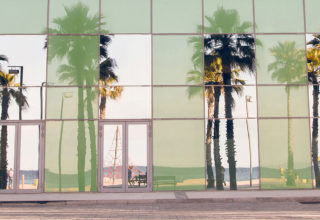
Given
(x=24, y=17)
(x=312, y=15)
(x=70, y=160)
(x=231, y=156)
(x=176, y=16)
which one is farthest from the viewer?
(x=312, y=15)

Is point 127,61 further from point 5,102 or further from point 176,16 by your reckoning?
point 5,102

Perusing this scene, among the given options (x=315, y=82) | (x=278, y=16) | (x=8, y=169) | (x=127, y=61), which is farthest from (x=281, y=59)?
(x=8, y=169)

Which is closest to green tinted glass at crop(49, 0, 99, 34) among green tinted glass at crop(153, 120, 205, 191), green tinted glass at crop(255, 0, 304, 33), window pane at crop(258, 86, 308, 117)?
green tinted glass at crop(153, 120, 205, 191)

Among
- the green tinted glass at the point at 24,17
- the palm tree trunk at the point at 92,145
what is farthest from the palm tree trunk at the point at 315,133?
the green tinted glass at the point at 24,17

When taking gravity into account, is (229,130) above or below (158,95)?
below

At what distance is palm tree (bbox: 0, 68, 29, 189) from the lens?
677 inches

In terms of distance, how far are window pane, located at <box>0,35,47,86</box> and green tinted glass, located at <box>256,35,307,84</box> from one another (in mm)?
8853

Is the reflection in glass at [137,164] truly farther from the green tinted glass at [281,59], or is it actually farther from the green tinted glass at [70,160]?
the green tinted glass at [281,59]

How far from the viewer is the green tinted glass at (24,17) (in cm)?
1786

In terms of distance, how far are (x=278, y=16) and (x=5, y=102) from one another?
38.5ft

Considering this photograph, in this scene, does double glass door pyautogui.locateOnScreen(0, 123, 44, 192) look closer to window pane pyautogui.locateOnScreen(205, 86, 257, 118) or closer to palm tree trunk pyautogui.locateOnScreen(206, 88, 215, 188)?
palm tree trunk pyautogui.locateOnScreen(206, 88, 215, 188)

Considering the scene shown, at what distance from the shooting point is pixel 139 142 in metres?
17.4

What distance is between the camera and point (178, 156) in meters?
17.3

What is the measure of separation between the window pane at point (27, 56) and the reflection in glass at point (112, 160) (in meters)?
3.53
